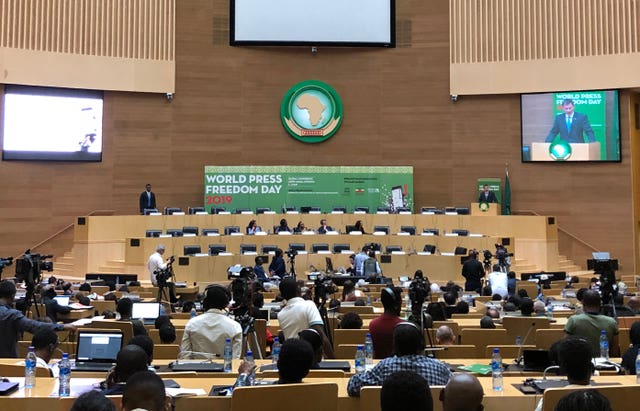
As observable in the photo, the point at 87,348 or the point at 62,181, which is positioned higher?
the point at 62,181

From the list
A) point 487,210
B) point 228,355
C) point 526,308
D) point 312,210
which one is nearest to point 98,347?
point 228,355

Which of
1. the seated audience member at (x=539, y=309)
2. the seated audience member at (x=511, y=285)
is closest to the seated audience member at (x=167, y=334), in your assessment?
the seated audience member at (x=539, y=309)

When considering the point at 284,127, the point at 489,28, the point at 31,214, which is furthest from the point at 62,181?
the point at 489,28

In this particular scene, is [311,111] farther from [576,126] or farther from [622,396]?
[622,396]

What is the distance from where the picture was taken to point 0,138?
59.3ft

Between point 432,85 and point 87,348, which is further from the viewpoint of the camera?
point 432,85

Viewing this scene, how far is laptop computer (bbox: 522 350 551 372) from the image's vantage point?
Answer: 4.71m

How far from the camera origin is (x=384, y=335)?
5.23m

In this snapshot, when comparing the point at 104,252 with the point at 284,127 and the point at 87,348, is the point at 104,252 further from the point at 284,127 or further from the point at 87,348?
the point at 87,348

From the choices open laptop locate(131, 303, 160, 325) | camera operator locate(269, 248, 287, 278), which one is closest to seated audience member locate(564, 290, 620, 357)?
open laptop locate(131, 303, 160, 325)

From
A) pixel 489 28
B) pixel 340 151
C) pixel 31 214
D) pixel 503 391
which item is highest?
pixel 489 28

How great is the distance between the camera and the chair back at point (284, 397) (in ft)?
10.6

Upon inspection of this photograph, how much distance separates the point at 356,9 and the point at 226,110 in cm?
516

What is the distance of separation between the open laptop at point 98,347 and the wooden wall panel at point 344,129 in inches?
594
